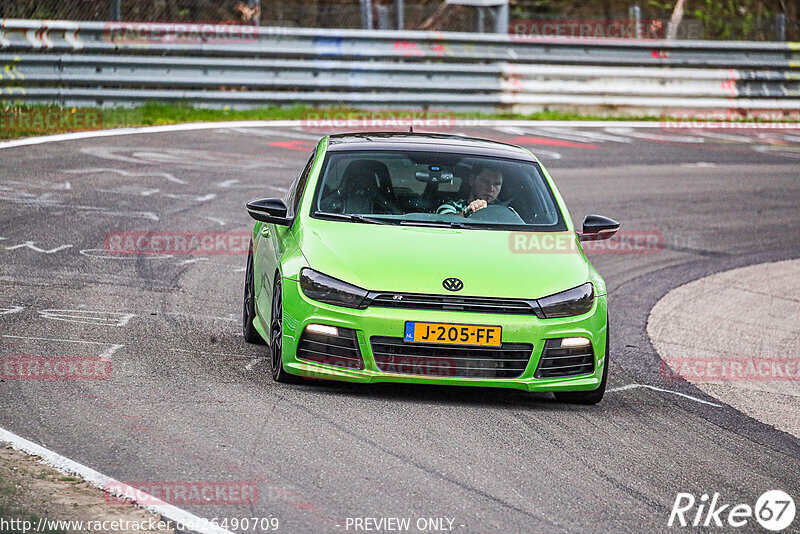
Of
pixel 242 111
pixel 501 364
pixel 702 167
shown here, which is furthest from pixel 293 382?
pixel 242 111

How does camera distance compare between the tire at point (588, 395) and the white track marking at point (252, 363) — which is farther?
the white track marking at point (252, 363)

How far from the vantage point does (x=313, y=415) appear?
661 cm

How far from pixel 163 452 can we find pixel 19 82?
15.2 meters

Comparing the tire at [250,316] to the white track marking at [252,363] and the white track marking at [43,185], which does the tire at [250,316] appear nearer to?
the white track marking at [252,363]

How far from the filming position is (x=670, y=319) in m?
10.5

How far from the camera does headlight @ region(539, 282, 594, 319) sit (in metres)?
7.09

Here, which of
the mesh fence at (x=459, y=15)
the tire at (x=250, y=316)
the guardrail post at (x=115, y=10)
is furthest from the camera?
the mesh fence at (x=459, y=15)

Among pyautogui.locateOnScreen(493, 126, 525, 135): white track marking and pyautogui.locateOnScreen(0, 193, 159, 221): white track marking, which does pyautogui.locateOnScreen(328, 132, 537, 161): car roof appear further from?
pyautogui.locateOnScreen(493, 126, 525, 135): white track marking

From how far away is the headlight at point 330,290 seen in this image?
6.98m

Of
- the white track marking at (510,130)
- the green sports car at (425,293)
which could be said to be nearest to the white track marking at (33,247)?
the green sports car at (425,293)

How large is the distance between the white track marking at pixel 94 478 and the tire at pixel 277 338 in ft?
5.78

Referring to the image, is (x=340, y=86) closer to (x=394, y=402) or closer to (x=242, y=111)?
(x=242, y=111)

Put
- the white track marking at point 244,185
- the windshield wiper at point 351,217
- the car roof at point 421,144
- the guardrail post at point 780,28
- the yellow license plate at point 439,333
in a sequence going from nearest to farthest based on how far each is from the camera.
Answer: the yellow license plate at point 439,333, the windshield wiper at point 351,217, the car roof at point 421,144, the white track marking at point 244,185, the guardrail post at point 780,28

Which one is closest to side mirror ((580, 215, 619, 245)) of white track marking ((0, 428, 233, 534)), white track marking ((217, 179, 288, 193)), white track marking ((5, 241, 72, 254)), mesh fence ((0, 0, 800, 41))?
white track marking ((0, 428, 233, 534))
